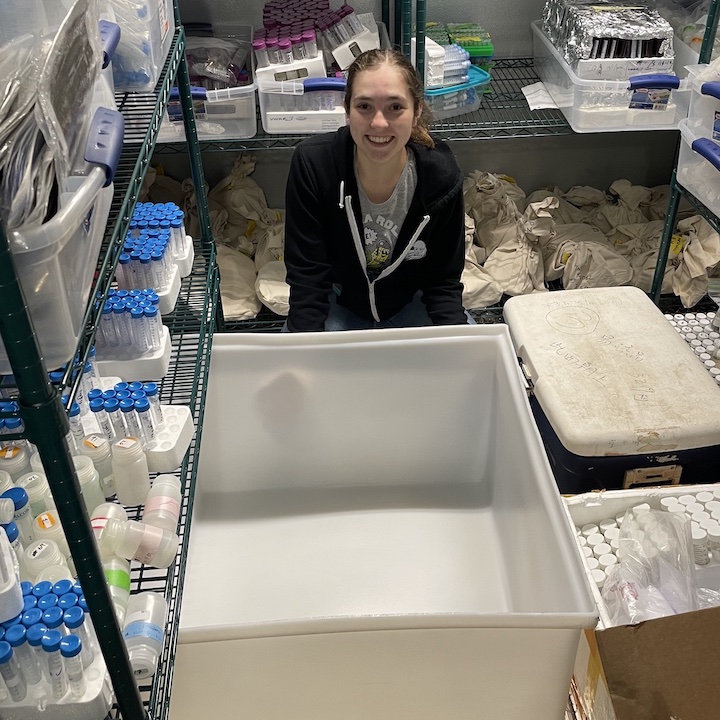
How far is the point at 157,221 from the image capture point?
163cm

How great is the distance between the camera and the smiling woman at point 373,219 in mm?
1884

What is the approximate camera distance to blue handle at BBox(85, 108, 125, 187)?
2.78 feet

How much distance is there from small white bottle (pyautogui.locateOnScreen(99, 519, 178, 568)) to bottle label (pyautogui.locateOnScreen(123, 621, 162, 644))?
0.39ft

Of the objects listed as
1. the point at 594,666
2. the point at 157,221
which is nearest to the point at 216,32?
the point at 157,221

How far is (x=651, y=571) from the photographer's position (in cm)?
144

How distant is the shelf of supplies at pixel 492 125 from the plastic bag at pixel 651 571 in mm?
1377

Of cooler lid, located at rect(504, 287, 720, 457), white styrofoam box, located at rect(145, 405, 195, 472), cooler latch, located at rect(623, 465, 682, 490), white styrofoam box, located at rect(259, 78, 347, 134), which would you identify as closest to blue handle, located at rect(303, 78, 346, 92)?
white styrofoam box, located at rect(259, 78, 347, 134)

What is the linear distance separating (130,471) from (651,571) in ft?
3.10

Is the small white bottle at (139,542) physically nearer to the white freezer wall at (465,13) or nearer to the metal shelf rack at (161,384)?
the metal shelf rack at (161,384)

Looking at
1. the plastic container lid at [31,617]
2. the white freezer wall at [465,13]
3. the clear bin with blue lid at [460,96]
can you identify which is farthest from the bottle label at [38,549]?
the white freezer wall at [465,13]

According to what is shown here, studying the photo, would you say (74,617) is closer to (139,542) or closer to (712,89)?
(139,542)

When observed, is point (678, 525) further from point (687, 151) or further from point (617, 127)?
point (617, 127)

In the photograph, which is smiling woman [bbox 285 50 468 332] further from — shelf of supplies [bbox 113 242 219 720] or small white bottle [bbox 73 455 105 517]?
small white bottle [bbox 73 455 105 517]

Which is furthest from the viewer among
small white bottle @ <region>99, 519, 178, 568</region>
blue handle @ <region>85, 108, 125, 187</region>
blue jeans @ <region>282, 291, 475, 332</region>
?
blue jeans @ <region>282, 291, 475, 332</region>
